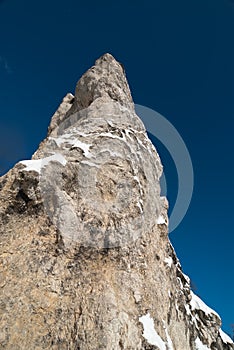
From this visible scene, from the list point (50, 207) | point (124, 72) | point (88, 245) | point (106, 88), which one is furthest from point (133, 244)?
Answer: point (124, 72)

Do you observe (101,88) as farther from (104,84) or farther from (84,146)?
(84,146)

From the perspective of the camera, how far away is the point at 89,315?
12.0 metres

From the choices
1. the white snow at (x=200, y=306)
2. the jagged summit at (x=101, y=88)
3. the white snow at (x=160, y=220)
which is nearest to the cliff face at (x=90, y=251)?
the white snow at (x=160, y=220)

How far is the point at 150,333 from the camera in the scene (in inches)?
519

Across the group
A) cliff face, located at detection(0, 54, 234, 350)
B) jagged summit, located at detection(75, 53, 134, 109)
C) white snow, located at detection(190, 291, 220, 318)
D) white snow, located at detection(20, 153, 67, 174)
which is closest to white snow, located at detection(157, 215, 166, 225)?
cliff face, located at detection(0, 54, 234, 350)

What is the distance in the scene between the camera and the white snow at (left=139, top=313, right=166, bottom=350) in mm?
12898

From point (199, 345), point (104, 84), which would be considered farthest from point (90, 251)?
point (104, 84)

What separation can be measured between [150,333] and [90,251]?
463cm

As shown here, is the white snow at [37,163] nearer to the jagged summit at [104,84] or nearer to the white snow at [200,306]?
the jagged summit at [104,84]

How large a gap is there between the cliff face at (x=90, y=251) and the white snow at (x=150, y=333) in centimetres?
6

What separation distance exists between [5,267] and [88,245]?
401 centimetres

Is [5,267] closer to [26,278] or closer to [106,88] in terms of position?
[26,278]

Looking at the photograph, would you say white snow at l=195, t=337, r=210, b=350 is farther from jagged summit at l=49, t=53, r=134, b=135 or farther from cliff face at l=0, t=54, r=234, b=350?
jagged summit at l=49, t=53, r=134, b=135

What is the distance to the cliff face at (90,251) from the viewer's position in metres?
11.6
